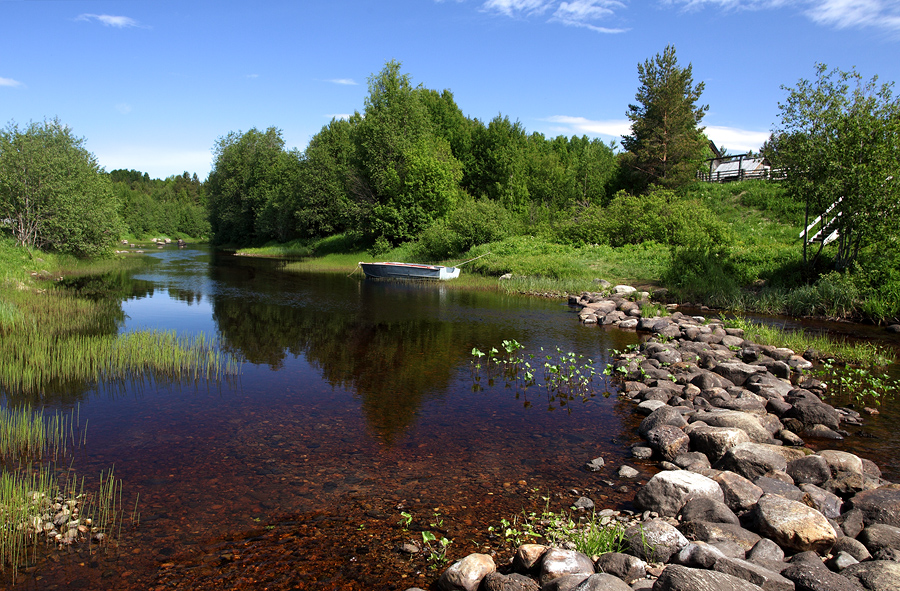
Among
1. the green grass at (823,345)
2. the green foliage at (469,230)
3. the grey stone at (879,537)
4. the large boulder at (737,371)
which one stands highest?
the green foliage at (469,230)

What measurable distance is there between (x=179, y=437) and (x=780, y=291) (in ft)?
73.5

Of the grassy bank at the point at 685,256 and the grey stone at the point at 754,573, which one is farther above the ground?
the grassy bank at the point at 685,256

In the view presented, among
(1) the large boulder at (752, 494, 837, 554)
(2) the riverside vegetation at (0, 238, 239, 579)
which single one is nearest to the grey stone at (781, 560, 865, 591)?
(1) the large boulder at (752, 494, 837, 554)

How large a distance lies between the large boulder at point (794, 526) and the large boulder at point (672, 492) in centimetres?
68

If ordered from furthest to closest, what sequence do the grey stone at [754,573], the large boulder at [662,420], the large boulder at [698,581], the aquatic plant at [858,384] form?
the aquatic plant at [858,384], the large boulder at [662,420], the grey stone at [754,573], the large boulder at [698,581]

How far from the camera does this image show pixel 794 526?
18.9ft

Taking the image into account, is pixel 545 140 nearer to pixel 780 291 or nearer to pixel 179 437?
pixel 780 291

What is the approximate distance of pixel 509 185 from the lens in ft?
199

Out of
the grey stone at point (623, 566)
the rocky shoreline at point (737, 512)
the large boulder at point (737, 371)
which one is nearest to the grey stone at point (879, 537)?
the rocky shoreline at point (737, 512)

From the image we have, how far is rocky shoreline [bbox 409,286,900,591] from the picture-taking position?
4.85m

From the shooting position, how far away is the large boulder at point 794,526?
5641mm

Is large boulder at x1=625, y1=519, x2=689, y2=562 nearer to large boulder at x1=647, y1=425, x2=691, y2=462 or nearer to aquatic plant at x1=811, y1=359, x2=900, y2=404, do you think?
large boulder at x1=647, y1=425, x2=691, y2=462

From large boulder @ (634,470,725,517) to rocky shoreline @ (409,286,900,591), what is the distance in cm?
1

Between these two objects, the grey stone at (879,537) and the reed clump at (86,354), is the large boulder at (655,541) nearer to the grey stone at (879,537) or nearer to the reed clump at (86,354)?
the grey stone at (879,537)
